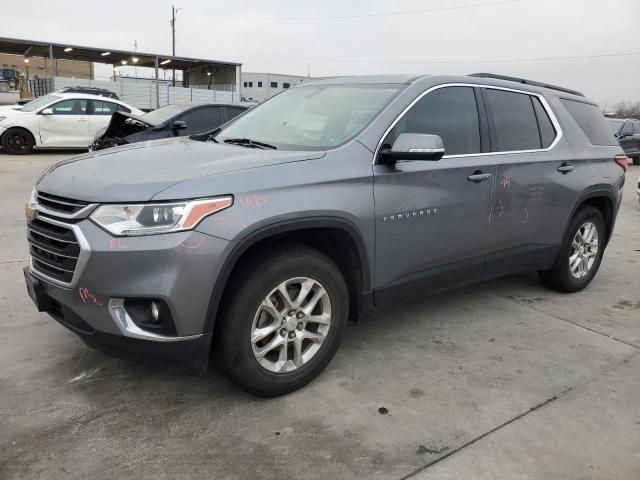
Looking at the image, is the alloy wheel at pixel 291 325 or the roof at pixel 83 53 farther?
the roof at pixel 83 53

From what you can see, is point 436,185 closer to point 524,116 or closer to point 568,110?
point 524,116

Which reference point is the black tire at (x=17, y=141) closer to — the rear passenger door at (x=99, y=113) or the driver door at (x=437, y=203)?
the rear passenger door at (x=99, y=113)

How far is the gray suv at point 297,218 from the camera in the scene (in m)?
2.46

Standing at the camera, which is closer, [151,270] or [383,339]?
[151,270]

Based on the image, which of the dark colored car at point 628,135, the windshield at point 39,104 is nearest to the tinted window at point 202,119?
the windshield at point 39,104

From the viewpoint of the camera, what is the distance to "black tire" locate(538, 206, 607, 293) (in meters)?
4.61

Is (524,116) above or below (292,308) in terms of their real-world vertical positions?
above

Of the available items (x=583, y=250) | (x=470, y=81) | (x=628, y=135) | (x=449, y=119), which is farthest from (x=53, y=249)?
(x=628, y=135)

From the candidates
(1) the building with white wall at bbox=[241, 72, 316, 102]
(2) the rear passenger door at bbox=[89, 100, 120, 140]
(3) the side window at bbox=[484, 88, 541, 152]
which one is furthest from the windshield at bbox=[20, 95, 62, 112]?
(1) the building with white wall at bbox=[241, 72, 316, 102]

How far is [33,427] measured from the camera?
8.68ft

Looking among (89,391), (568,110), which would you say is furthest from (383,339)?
(568,110)

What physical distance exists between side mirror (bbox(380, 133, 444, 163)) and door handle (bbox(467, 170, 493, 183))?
621 millimetres

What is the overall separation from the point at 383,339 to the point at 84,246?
2111 mm

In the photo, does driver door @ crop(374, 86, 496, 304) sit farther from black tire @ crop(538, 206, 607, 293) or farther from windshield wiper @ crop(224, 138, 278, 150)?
black tire @ crop(538, 206, 607, 293)
